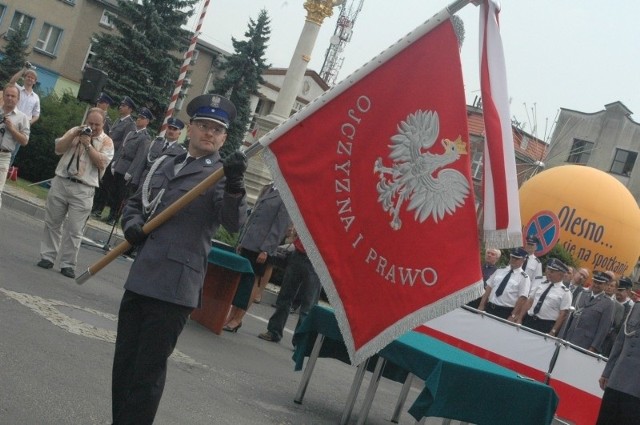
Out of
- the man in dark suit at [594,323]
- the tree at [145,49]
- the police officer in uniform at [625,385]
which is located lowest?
the police officer in uniform at [625,385]

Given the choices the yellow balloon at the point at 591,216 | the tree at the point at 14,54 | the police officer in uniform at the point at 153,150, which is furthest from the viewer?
the tree at the point at 14,54

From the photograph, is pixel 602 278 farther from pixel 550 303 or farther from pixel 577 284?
pixel 577 284

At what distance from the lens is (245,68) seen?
6569cm

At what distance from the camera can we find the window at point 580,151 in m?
72.8

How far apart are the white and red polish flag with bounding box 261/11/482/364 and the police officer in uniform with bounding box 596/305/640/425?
12.3 ft

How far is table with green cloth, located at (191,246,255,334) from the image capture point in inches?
470

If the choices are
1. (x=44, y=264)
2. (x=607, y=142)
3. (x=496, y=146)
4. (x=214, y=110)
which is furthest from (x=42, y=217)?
(x=607, y=142)

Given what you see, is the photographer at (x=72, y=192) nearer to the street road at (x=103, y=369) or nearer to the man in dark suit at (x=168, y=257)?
the street road at (x=103, y=369)

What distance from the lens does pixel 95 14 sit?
7531cm

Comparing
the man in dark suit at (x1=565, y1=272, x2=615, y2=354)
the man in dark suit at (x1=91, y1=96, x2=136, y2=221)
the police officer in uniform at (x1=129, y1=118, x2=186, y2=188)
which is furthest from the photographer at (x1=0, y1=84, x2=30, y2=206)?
the man in dark suit at (x1=565, y1=272, x2=615, y2=354)

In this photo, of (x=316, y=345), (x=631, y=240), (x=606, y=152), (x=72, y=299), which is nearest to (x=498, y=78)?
(x=316, y=345)

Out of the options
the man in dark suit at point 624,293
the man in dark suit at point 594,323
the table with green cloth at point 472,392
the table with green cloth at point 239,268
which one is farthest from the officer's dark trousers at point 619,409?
the man in dark suit at point 624,293

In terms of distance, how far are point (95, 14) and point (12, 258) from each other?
65.5m

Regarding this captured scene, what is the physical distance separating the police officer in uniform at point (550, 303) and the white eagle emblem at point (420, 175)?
11340mm
